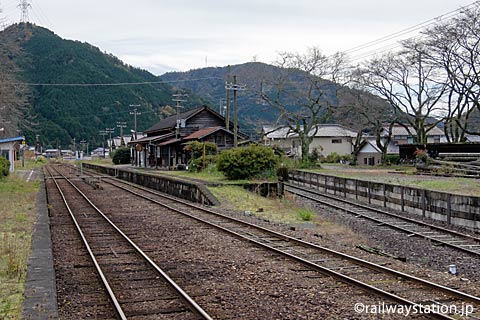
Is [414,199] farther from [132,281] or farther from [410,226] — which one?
[132,281]

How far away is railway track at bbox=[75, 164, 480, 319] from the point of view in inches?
243

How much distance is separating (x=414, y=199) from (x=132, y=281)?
12123 millimetres

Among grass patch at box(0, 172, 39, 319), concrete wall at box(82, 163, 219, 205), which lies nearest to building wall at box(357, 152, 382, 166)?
concrete wall at box(82, 163, 219, 205)

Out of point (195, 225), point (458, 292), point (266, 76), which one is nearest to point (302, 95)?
point (266, 76)

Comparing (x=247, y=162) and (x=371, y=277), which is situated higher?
(x=247, y=162)

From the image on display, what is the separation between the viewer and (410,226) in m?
14.6

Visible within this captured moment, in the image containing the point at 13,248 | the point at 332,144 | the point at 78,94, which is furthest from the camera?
the point at 78,94

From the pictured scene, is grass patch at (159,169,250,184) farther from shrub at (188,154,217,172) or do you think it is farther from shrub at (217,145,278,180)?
shrub at (188,154,217,172)

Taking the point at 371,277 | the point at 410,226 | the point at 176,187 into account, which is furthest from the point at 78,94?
the point at 371,277

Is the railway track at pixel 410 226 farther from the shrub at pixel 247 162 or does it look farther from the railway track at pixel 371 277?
the railway track at pixel 371 277

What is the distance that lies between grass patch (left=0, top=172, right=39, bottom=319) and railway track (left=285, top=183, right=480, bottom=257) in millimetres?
8217

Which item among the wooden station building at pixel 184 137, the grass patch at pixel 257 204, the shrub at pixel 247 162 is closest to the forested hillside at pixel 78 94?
the wooden station building at pixel 184 137

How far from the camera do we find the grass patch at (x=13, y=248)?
647cm

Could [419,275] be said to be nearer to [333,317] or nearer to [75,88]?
[333,317]
